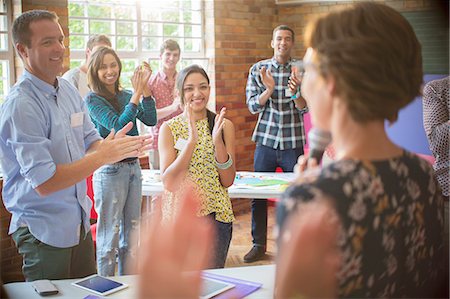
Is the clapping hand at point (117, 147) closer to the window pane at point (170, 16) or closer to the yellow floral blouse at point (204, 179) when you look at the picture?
the yellow floral blouse at point (204, 179)

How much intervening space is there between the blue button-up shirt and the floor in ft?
6.50

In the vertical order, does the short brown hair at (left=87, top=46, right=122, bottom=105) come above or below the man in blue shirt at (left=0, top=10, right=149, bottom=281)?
above

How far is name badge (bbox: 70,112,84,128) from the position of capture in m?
2.41

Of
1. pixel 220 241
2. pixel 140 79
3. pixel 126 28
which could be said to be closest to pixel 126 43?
pixel 126 28

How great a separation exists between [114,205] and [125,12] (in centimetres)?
233

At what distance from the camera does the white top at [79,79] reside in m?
3.85

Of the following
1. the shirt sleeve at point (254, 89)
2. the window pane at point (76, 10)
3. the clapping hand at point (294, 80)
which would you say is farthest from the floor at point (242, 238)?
the window pane at point (76, 10)

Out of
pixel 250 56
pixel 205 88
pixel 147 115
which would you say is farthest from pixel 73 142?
pixel 250 56

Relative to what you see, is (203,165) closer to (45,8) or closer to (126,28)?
(45,8)

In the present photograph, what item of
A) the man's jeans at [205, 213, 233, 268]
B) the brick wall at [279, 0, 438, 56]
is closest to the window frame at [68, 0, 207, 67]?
the brick wall at [279, 0, 438, 56]

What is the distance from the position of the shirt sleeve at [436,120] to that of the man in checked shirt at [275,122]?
5.93ft

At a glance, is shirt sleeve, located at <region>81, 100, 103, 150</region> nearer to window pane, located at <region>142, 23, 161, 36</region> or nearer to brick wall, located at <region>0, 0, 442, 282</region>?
window pane, located at <region>142, 23, 161, 36</region>

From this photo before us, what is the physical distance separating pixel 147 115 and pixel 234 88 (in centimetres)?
222

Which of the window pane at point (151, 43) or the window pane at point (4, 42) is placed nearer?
the window pane at point (4, 42)
